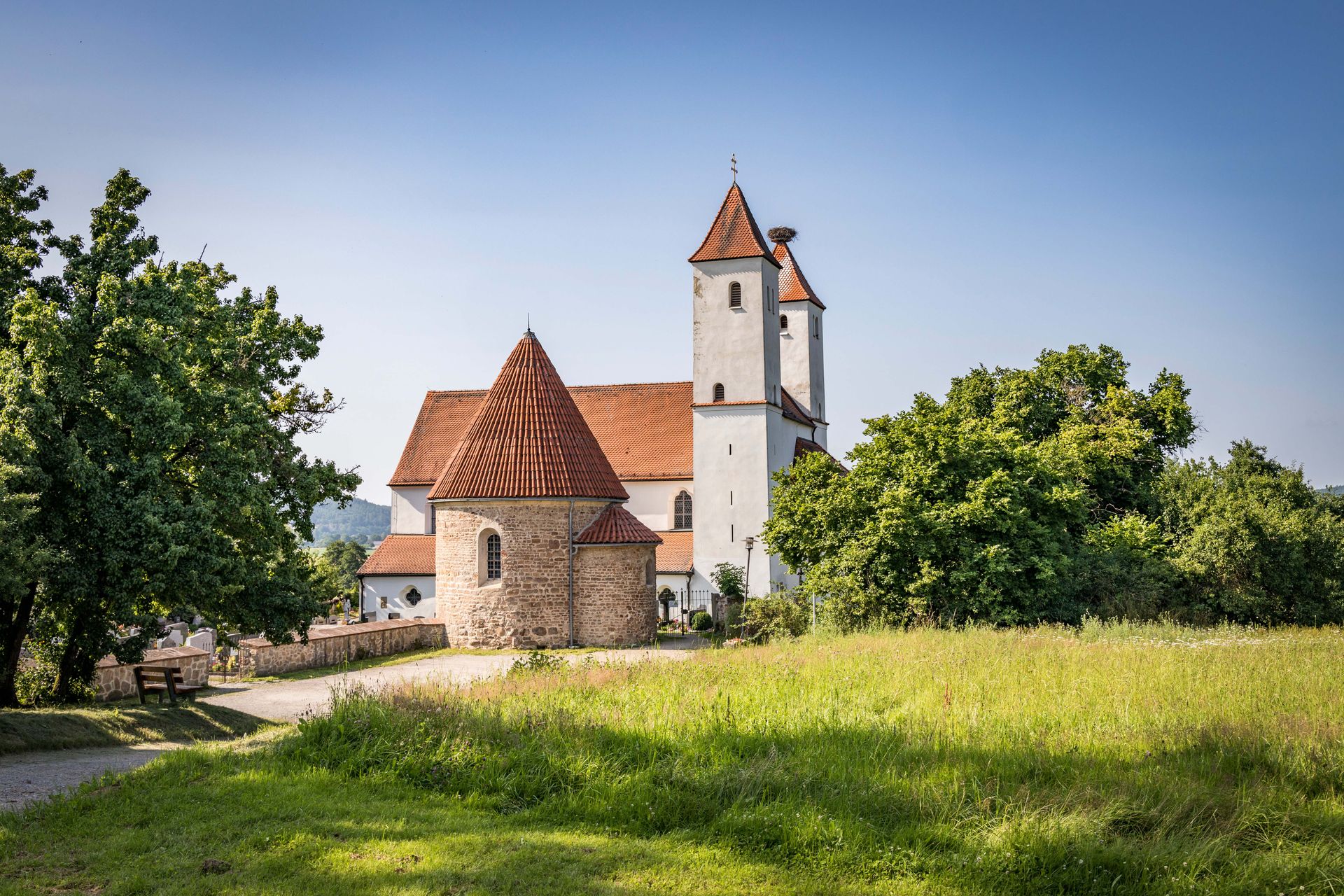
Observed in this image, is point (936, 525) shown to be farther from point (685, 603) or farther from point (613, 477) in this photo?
point (685, 603)

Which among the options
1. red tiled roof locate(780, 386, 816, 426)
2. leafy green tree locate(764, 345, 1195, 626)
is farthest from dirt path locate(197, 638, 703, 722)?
red tiled roof locate(780, 386, 816, 426)

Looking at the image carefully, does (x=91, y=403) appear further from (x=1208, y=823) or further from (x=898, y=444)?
(x=898, y=444)

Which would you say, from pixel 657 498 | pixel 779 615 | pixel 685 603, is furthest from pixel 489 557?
pixel 657 498

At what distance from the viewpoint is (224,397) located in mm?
15508

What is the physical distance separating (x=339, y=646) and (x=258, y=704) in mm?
7586

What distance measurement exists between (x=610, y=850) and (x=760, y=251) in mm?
31363

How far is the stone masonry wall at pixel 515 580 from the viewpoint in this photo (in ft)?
92.6

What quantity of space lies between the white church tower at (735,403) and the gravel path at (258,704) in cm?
600

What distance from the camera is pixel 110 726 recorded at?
12578 millimetres

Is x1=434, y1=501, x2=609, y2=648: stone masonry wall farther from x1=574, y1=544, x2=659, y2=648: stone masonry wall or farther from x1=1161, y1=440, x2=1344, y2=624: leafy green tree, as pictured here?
x1=1161, y1=440, x2=1344, y2=624: leafy green tree

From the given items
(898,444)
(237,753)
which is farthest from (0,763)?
(898,444)

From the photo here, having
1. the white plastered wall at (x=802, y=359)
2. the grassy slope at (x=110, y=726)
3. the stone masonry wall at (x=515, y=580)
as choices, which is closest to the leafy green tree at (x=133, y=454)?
the grassy slope at (x=110, y=726)

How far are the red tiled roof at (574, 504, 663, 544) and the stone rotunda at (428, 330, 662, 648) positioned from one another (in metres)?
0.03

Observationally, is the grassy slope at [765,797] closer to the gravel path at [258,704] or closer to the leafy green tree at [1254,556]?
the gravel path at [258,704]
